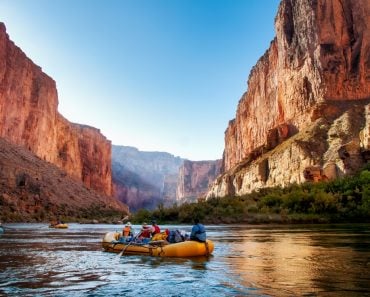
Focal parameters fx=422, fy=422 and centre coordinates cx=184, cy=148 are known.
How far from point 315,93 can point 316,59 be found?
726cm

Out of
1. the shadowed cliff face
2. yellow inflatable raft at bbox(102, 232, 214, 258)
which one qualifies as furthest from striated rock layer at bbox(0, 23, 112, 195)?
yellow inflatable raft at bbox(102, 232, 214, 258)

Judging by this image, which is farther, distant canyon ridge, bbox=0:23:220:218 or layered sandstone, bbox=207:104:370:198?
distant canyon ridge, bbox=0:23:220:218

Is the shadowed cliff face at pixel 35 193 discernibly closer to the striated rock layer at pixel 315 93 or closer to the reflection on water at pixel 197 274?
the striated rock layer at pixel 315 93

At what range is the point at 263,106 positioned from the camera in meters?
121

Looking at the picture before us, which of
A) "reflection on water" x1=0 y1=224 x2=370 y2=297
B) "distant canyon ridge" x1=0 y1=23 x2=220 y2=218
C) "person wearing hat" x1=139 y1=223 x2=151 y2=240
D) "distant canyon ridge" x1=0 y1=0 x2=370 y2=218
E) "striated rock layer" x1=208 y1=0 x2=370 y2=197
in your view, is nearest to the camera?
"reflection on water" x1=0 y1=224 x2=370 y2=297

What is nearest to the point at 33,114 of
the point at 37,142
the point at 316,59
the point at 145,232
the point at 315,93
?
the point at 37,142

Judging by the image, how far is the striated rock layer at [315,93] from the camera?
225 ft

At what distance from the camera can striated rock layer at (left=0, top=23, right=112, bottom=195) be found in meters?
108

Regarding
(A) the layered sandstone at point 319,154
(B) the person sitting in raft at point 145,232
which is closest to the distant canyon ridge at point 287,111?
(A) the layered sandstone at point 319,154

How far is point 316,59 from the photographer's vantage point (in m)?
85.6

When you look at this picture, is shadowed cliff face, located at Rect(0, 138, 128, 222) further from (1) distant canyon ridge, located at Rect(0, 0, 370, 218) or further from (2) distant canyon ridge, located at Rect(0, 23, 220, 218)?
(1) distant canyon ridge, located at Rect(0, 0, 370, 218)

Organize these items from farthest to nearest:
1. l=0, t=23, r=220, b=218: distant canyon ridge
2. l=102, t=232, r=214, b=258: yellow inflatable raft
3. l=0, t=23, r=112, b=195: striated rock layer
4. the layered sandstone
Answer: l=0, t=23, r=112, b=195: striated rock layer < l=0, t=23, r=220, b=218: distant canyon ridge < the layered sandstone < l=102, t=232, r=214, b=258: yellow inflatable raft

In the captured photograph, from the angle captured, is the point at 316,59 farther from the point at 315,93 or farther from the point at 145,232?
the point at 145,232

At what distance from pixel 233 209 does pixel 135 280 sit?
47233 millimetres
